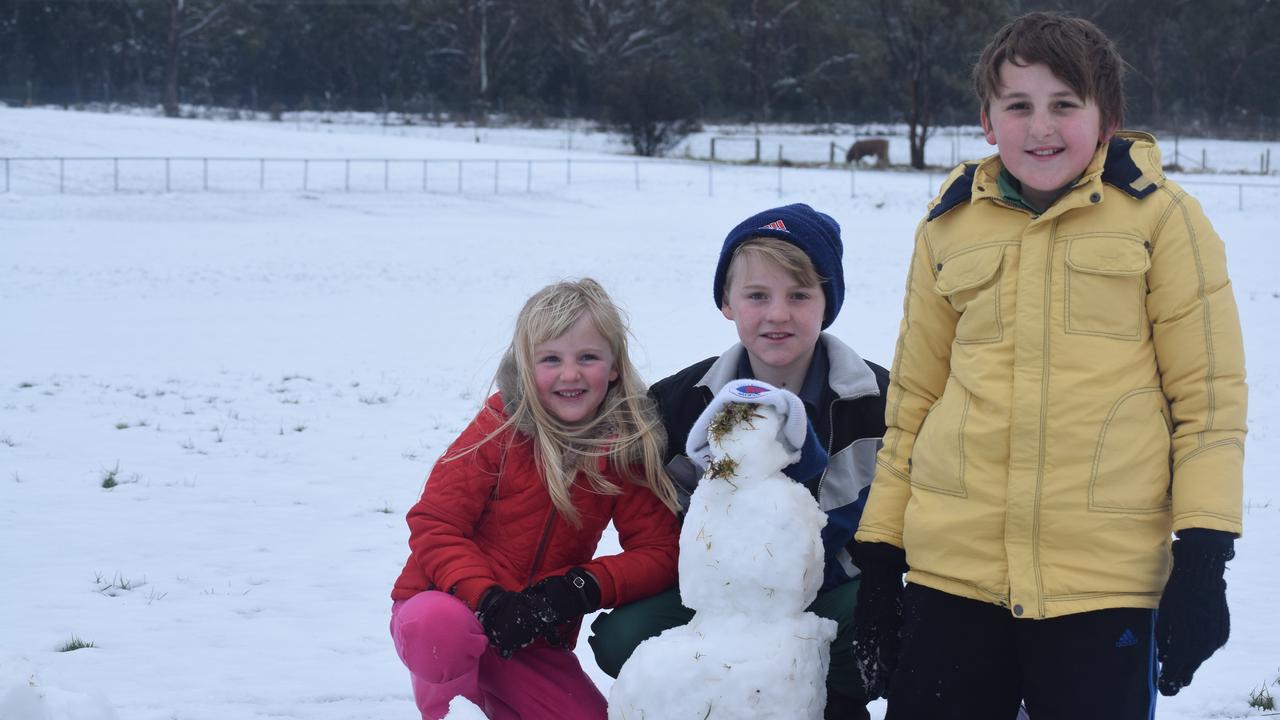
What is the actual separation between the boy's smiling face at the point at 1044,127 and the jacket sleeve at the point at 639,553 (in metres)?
1.27

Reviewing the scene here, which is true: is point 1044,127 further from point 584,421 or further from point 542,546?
point 542,546

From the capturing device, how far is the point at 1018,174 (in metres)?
2.53

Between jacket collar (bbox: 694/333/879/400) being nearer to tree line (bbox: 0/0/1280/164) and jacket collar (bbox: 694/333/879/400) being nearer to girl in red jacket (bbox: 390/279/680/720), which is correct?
girl in red jacket (bbox: 390/279/680/720)

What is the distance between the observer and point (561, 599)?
2.98m

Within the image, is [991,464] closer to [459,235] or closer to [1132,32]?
[459,235]

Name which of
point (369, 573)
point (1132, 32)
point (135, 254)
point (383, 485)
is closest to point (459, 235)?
point (135, 254)

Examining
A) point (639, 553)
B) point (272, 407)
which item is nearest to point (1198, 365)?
A: point (639, 553)

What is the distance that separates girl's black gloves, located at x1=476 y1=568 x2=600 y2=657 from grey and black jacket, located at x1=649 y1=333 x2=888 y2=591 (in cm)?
40

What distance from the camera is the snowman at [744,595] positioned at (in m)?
2.54

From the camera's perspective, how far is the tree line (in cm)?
4969

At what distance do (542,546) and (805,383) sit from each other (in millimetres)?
808

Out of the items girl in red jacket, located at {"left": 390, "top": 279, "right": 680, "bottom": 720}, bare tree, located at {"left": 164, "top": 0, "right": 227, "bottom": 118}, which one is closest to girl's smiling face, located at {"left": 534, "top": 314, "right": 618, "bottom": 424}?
girl in red jacket, located at {"left": 390, "top": 279, "right": 680, "bottom": 720}

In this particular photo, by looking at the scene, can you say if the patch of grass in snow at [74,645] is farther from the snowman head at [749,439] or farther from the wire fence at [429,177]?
the wire fence at [429,177]

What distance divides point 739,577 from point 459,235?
17.9 m
